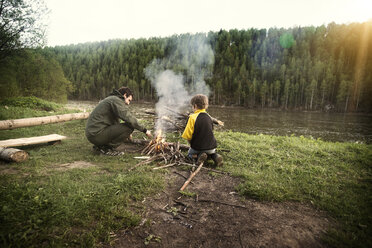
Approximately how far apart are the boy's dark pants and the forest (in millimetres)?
31386

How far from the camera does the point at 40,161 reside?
5.03 m

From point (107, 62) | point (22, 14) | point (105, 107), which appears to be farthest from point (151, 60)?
point (105, 107)

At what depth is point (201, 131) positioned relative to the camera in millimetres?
5043

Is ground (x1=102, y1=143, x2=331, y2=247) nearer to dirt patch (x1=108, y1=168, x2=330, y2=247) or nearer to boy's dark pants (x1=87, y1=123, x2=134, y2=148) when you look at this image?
dirt patch (x1=108, y1=168, x2=330, y2=247)

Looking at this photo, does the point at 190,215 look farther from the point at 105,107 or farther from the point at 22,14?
the point at 22,14

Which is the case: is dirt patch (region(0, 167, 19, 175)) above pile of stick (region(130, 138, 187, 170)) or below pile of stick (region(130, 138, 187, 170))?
above

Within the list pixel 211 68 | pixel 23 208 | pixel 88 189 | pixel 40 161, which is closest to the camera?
pixel 23 208

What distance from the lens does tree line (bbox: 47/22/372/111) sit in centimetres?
5681

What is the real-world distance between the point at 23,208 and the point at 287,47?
3841 inches

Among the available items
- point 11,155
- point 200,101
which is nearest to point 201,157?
point 200,101

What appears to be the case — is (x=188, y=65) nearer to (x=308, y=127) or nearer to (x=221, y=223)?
(x=308, y=127)

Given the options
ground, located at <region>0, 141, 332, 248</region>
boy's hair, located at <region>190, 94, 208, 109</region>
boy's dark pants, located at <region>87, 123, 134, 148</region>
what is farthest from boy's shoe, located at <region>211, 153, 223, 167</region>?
boy's dark pants, located at <region>87, 123, 134, 148</region>

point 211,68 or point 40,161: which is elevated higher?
point 211,68

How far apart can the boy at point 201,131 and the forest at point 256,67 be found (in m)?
33.7
